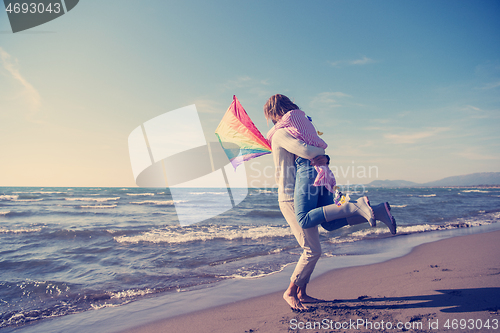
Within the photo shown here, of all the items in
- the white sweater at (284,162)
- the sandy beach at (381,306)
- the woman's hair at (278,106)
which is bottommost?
the sandy beach at (381,306)

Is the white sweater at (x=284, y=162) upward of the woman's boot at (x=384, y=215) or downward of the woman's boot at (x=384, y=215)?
upward

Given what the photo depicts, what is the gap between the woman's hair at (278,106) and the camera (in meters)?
2.66

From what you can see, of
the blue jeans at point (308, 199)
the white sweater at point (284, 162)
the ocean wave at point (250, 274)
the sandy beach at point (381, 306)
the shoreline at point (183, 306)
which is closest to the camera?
the sandy beach at point (381, 306)

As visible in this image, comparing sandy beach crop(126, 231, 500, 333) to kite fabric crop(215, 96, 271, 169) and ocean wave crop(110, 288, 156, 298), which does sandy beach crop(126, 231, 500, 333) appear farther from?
kite fabric crop(215, 96, 271, 169)

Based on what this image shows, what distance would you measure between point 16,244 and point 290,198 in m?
8.86

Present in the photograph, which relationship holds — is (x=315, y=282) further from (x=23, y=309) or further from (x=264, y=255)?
(x=23, y=309)

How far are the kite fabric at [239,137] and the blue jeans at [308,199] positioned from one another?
591 millimetres

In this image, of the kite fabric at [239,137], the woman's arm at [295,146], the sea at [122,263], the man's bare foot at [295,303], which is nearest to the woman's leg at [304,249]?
the man's bare foot at [295,303]

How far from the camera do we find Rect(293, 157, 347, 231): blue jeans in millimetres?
2331

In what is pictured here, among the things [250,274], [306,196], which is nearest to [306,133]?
[306,196]

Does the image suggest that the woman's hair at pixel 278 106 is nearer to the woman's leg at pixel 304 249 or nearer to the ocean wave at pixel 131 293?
the woman's leg at pixel 304 249

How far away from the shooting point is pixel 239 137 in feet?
9.95

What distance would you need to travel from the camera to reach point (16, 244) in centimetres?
729

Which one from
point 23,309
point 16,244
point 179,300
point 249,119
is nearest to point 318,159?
point 249,119
